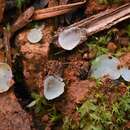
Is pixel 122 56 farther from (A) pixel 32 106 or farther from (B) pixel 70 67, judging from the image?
(A) pixel 32 106

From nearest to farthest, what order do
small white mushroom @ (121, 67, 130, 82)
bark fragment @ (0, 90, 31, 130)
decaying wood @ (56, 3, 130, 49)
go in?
bark fragment @ (0, 90, 31, 130)
small white mushroom @ (121, 67, 130, 82)
decaying wood @ (56, 3, 130, 49)

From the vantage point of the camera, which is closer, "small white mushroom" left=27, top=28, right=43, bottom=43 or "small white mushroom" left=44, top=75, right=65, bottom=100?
"small white mushroom" left=44, top=75, right=65, bottom=100

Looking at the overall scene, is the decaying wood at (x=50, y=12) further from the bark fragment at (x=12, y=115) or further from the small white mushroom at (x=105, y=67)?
the bark fragment at (x=12, y=115)

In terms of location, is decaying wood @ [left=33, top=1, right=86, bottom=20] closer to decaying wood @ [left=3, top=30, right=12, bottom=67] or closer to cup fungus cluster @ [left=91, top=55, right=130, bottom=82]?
decaying wood @ [left=3, top=30, right=12, bottom=67]

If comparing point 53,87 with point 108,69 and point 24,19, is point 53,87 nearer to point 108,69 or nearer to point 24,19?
point 108,69

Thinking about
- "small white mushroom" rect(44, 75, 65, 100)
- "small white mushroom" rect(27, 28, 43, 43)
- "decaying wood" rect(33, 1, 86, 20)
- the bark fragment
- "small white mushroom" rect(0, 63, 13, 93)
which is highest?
"decaying wood" rect(33, 1, 86, 20)

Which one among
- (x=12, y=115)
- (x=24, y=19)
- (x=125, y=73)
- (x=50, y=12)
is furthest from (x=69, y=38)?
(x=12, y=115)

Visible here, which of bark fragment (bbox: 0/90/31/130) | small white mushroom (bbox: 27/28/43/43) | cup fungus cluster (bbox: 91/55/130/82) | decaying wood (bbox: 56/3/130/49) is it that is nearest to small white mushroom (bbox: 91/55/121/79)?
cup fungus cluster (bbox: 91/55/130/82)
